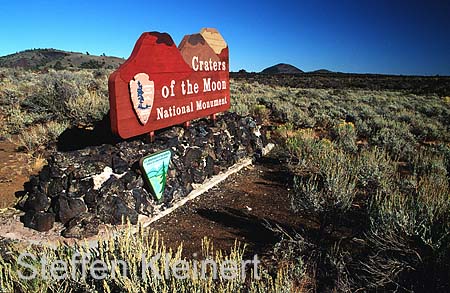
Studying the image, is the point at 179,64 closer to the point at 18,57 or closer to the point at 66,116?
the point at 66,116

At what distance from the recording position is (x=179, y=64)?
6230 millimetres

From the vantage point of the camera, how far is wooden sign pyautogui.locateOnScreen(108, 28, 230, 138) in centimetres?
482

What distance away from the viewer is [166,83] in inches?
229

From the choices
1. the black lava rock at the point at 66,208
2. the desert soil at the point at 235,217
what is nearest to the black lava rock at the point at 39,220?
the black lava rock at the point at 66,208

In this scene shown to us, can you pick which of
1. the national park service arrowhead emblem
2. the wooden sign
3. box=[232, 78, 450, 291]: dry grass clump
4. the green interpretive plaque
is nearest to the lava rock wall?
the green interpretive plaque

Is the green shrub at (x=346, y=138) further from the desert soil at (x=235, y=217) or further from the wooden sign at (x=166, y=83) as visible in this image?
the wooden sign at (x=166, y=83)

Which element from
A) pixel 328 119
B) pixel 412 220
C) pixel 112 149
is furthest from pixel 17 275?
pixel 328 119

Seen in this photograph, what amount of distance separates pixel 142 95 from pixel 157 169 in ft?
3.91

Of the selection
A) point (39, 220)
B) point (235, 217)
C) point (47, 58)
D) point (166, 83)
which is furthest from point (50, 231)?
point (47, 58)

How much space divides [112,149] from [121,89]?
102 centimetres

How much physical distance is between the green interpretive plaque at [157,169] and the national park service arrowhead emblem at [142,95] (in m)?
0.61

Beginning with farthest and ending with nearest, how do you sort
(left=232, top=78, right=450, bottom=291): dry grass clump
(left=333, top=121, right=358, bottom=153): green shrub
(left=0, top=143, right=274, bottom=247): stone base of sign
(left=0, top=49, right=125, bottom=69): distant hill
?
1. (left=0, top=49, right=125, bottom=69): distant hill
2. (left=333, top=121, right=358, bottom=153): green shrub
3. (left=0, top=143, right=274, bottom=247): stone base of sign
4. (left=232, top=78, right=450, bottom=291): dry grass clump

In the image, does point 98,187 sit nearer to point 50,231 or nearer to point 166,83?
point 50,231

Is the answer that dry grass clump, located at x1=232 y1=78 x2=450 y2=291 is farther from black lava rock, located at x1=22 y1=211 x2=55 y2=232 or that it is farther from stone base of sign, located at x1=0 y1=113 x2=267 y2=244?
black lava rock, located at x1=22 y1=211 x2=55 y2=232
